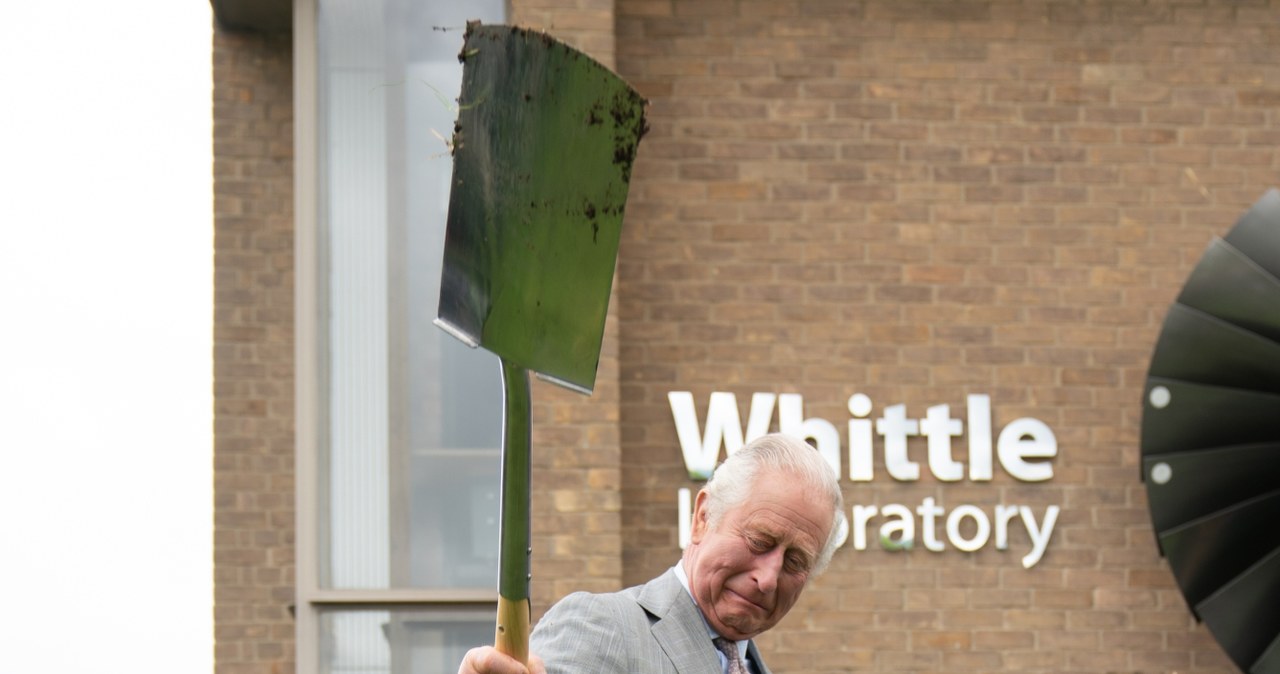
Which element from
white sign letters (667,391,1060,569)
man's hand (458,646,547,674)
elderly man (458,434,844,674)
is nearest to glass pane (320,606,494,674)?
white sign letters (667,391,1060,569)

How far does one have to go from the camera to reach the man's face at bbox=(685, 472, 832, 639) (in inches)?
109

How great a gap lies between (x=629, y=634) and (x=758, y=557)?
0.28 meters

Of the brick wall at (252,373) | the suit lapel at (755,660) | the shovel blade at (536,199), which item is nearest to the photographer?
the shovel blade at (536,199)

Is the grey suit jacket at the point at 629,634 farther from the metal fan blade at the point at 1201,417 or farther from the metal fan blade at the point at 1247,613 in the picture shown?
the metal fan blade at the point at 1247,613

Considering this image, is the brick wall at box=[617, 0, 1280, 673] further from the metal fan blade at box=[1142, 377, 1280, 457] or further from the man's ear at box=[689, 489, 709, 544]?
the man's ear at box=[689, 489, 709, 544]

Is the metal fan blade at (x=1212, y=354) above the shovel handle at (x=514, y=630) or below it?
above

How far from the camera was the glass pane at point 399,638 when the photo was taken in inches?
262

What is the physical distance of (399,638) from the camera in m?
6.68

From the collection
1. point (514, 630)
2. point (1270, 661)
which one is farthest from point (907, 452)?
point (514, 630)

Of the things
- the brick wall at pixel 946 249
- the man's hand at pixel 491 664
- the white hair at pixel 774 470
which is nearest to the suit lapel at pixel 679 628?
the white hair at pixel 774 470

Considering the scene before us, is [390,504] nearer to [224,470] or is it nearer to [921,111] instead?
[224,470]

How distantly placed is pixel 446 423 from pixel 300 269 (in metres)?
0.82

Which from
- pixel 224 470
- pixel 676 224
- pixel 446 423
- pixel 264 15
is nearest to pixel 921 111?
pixel 676 224

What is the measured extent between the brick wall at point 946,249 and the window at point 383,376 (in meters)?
0.67
